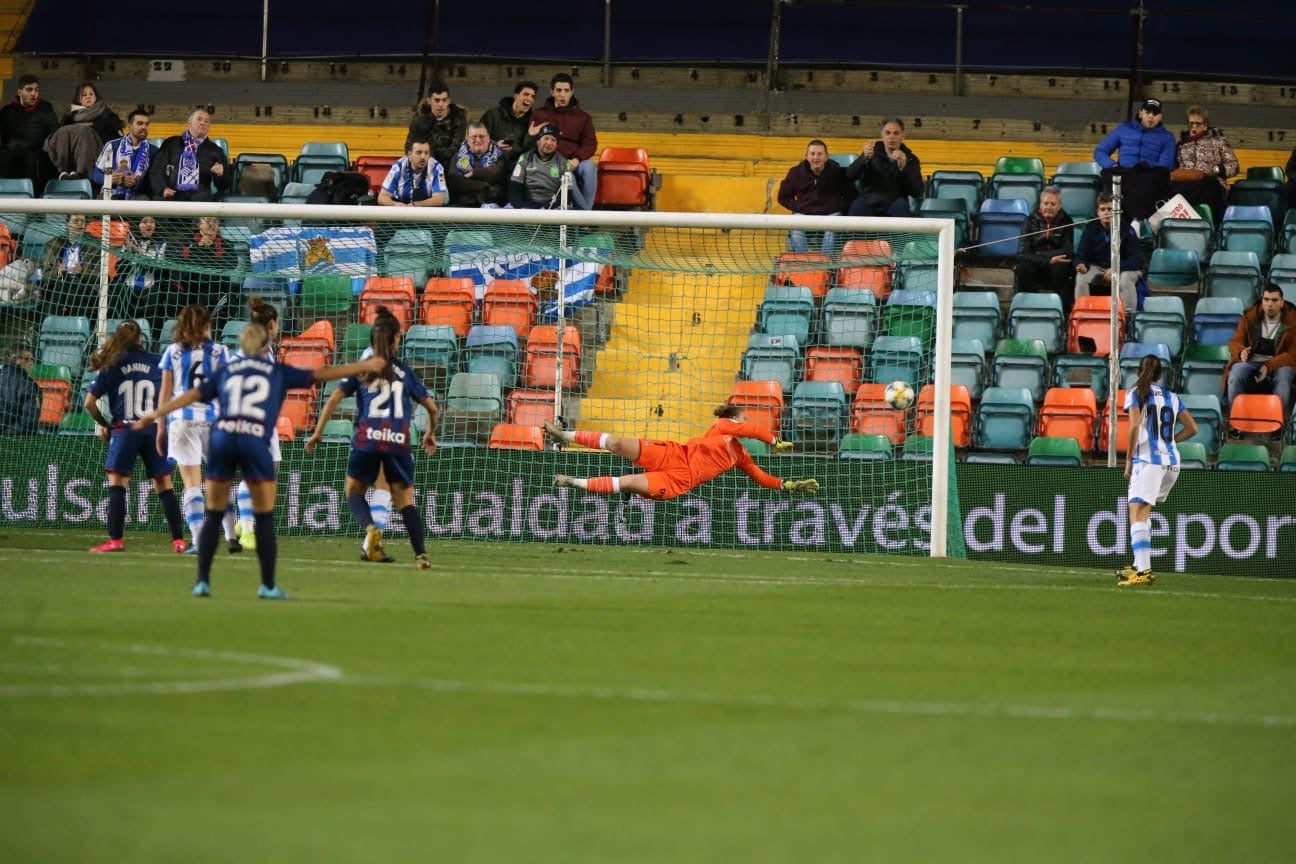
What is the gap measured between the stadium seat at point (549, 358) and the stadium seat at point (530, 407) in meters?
0.09

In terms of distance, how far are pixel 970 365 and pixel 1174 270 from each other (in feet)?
8.94

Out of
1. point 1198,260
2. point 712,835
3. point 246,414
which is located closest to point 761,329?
point 1198,260

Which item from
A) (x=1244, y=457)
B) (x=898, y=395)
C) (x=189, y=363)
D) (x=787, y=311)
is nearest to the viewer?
(x=189, y=363)

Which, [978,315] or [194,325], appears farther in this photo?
[978,315]

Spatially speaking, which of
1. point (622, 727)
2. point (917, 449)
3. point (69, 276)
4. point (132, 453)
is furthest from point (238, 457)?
point (69, 276)

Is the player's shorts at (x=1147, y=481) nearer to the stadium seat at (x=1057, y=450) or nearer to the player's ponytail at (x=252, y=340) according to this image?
the stadium seat at (x=1057, y=450)

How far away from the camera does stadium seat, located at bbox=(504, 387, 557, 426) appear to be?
18.8 metres

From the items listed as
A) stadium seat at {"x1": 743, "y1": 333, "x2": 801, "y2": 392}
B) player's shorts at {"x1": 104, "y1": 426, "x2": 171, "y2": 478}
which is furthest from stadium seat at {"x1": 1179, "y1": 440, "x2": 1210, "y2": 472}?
player's shorts at {"x1": 104, "y1": 426, "x2": 171, "y2": 478}

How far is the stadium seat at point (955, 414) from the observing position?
61.1 ft

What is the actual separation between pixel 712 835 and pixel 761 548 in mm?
12879

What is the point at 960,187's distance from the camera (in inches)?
833

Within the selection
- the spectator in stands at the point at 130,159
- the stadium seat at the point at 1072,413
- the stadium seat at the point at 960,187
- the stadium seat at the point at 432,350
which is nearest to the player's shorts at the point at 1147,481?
the stadium seat at the point at 1072,413

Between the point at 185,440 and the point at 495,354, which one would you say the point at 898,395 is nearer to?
the point at 495,354

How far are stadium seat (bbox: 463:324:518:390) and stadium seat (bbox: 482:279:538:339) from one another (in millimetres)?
232
